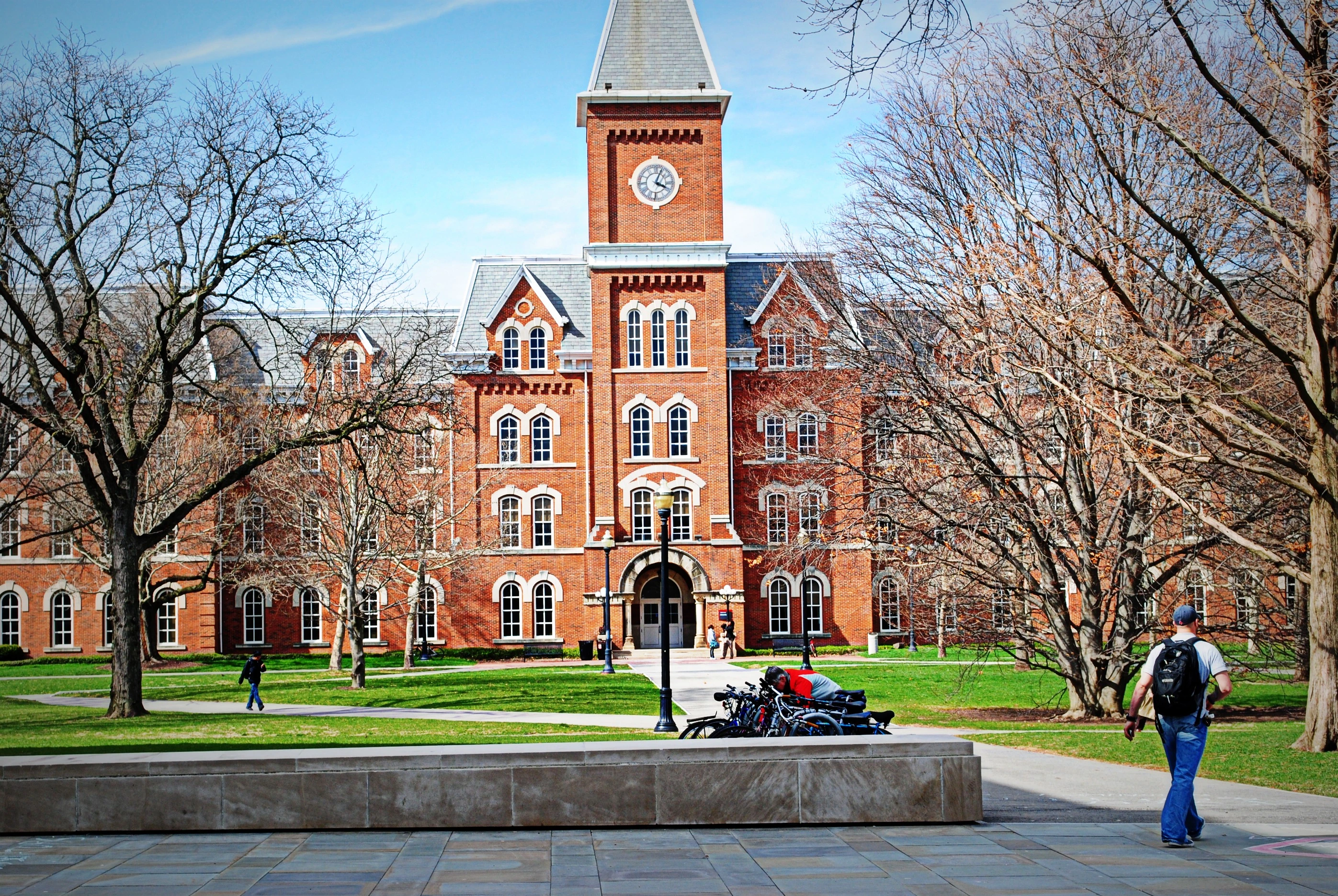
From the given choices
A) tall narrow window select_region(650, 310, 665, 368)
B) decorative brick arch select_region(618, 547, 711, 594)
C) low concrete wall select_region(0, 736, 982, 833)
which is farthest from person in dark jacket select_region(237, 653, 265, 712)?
tall narrow window select_region(650, 310, 665, 368)

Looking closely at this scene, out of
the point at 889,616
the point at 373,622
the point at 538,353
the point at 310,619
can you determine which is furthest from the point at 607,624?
the point at 310,619

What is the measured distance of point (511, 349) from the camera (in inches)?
1940

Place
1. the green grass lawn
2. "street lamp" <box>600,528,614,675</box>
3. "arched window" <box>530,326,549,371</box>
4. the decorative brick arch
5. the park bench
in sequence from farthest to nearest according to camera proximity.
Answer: "arched window" <box>530,326,549,371</box>
the park bench
the decorative brick arch
"street lamp" <box>600,528,614,675</box>
the green grass lawn

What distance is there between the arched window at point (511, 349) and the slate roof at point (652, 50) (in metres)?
10.1

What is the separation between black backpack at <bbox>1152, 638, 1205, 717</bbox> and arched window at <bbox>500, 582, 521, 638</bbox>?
134 ft

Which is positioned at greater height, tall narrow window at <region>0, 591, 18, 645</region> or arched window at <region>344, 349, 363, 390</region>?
arched window at <region>344, 349, 363, 390</region>

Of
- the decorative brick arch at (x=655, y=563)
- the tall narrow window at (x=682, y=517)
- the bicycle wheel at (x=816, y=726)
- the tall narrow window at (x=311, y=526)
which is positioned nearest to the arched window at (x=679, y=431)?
the tall narrow window at (x=682, y=517)

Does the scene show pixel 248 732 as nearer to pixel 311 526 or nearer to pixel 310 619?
pixel 311 526

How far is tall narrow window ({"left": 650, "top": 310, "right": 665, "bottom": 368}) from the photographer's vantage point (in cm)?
4769

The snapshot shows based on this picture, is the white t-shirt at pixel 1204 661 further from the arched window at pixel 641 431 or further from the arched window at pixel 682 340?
the arched window at pixel 682 340

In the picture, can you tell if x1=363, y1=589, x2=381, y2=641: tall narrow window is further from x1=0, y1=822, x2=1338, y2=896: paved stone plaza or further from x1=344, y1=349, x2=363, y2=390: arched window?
x1=0, y1=822, x2=1338, y2=896: paved stone plaza

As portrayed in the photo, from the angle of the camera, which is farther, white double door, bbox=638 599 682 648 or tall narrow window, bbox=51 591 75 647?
tall narrow window, bbox=51 591 75 647

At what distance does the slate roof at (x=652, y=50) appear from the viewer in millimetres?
46844

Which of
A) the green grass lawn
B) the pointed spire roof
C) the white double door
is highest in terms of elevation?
the pointed spire roof
